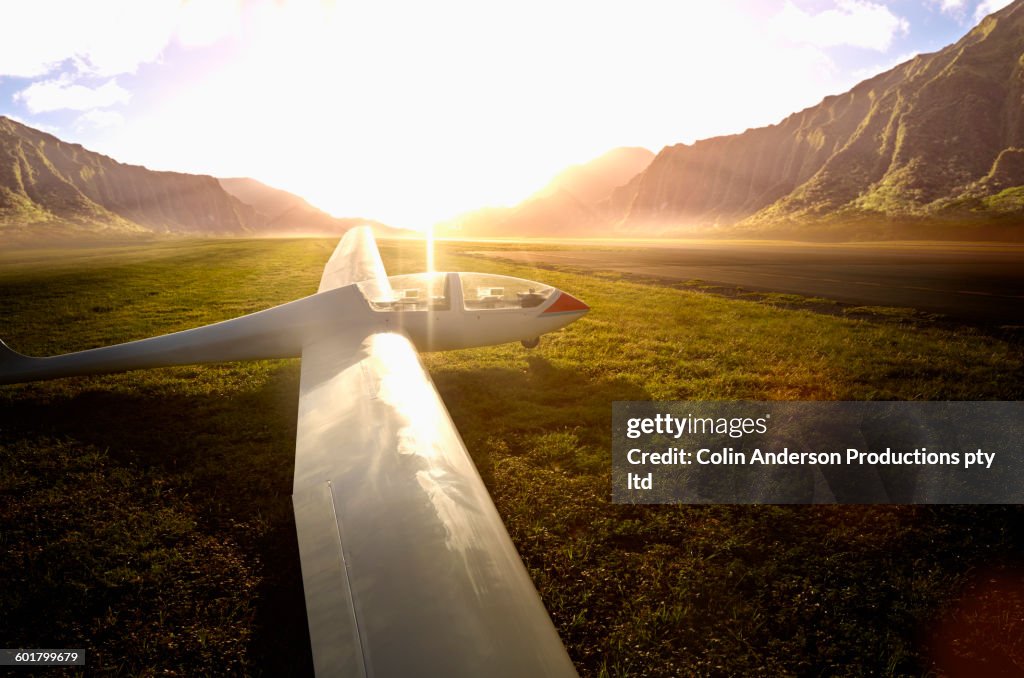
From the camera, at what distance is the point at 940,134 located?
133875mm

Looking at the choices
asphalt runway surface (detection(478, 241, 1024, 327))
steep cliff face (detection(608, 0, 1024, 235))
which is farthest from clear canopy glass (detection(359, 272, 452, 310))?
steep cliff face (detection(608, 0, 1024, 235))

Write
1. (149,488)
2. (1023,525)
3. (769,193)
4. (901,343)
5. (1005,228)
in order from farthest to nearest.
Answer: (769,193)
(1005,228)
(901,343)
(149,488)
(1023,525)

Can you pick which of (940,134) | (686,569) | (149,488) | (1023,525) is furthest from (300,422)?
(940,134)

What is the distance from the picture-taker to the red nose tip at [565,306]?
10328 millimetres

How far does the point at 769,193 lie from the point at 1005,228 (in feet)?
302

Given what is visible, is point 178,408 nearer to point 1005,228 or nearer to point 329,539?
point 329,539

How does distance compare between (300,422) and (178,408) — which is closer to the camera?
(300,422)

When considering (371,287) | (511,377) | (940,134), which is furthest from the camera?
(940,134)
